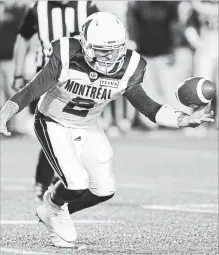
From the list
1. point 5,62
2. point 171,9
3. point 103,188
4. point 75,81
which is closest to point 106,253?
point 103,188

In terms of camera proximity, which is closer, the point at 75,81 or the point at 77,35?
the point at 75,81

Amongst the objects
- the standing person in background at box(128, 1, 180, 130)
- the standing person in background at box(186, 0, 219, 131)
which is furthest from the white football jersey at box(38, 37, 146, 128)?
the standing person in background at box(186, 0, 219, 131)

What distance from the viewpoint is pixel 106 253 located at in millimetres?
6465

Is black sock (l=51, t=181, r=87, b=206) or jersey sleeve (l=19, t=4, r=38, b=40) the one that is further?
jersey sleeve (l=19, t=4, r=38, b=40)

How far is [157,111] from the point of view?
666 cm

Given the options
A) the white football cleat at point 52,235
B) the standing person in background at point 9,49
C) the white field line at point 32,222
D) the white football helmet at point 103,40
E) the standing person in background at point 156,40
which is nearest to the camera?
the white football helmet at point 103,40

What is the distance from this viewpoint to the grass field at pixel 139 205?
268 inches

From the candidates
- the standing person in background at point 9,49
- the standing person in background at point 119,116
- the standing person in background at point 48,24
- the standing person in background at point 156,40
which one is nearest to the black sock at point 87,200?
the standing person in background at point 48,24

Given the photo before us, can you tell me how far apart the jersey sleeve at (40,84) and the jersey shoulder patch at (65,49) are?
3 centimetres

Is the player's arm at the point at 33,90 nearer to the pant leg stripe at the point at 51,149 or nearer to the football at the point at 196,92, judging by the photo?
the pant leg stripe at the point at 51,149

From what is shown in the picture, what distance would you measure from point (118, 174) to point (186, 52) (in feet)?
15.6

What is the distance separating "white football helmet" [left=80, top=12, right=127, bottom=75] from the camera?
641cm

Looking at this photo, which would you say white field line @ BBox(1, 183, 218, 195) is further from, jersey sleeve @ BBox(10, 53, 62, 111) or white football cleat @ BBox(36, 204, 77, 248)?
jersey sleeve @ BBox(10, 53, 62, 111)

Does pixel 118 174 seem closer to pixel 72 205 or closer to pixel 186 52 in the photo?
pixel 72 205
